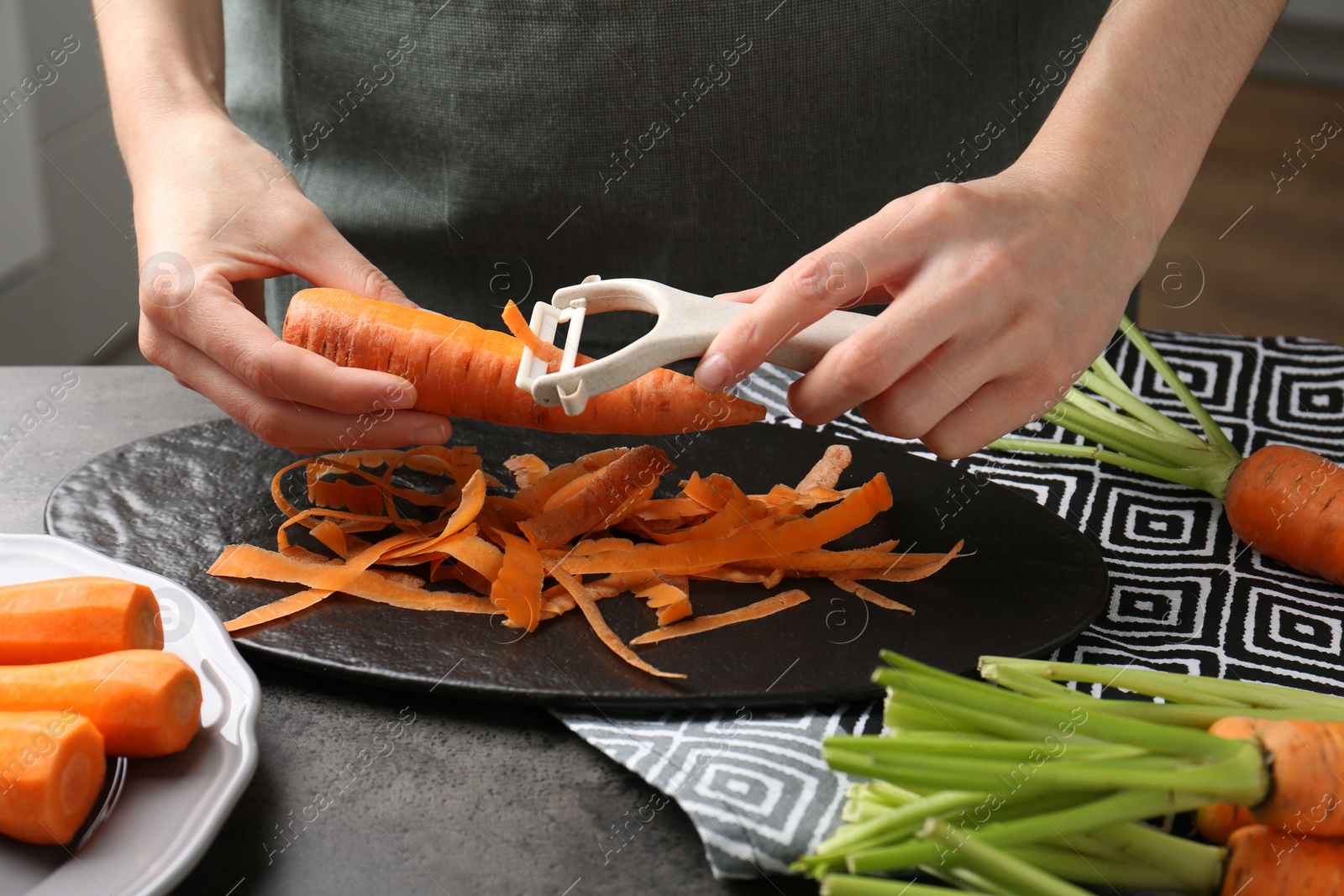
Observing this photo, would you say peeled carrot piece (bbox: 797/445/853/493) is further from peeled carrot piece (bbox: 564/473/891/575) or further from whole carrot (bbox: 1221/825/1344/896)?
whole carrot (bbox: 1221/825/1344/896)

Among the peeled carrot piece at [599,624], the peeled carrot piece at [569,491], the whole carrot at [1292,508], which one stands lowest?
the peeled carrot piece at [599,624]

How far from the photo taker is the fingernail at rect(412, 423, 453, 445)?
116 centimetres

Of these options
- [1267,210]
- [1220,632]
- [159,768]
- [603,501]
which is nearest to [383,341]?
[603,501]

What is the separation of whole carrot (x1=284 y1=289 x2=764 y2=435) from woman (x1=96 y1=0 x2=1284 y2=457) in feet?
0.17

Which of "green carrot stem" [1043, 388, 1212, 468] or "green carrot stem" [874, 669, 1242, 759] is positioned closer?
"green carrot stem" [874, 669, 1242, 759]

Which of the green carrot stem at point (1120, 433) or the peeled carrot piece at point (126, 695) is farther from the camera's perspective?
the green carrot stem at point (1120, 433)

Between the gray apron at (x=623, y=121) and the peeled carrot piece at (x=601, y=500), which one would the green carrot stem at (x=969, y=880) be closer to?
the peeled carrot piece at (x=601, y=500)

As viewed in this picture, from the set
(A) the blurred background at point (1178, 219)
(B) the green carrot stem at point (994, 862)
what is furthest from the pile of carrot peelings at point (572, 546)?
(A) the blurred background at point (1178, 219)

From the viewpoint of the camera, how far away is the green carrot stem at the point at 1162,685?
0.83 m

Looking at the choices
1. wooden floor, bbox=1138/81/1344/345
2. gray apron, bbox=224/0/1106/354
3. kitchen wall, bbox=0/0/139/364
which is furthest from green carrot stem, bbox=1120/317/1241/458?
kitchen wall, bbox=0/0/139/364

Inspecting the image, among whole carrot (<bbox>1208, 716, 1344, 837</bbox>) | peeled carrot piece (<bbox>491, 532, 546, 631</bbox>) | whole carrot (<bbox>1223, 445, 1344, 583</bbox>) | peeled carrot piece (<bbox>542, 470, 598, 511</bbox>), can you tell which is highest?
whole carrot (<bbox>1223, 445, 1344, 583</bbox>)

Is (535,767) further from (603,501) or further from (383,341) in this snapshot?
(383,341)

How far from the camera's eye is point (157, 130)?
4.31 ft

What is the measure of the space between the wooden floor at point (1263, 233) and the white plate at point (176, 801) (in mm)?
3387
